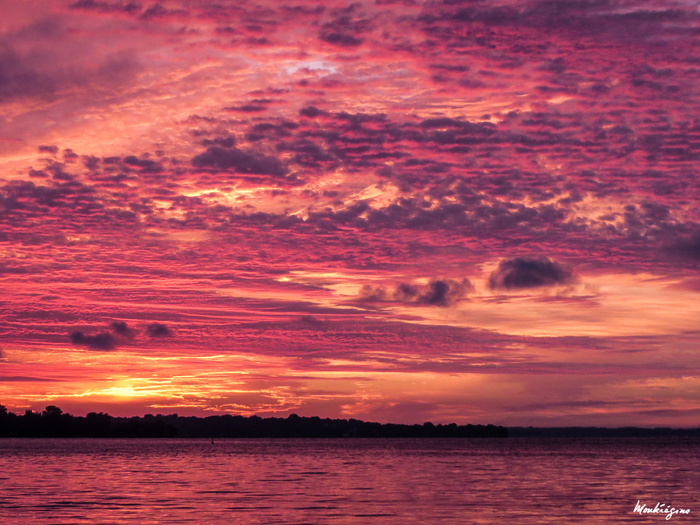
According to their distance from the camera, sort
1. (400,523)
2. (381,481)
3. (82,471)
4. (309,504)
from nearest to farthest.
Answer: (400,523)
(309,504)
(381,481)
(82,471)

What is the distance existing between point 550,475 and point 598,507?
39312mm

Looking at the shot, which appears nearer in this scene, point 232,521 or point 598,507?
point 232,521

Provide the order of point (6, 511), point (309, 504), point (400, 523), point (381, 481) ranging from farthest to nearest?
point (381, 481) → point (309, 504) → point (6, 511) → point (400, 523)

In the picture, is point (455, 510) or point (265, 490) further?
point (265, 490)

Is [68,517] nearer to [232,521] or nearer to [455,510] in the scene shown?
[232,521]

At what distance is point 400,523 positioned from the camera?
4834 cm

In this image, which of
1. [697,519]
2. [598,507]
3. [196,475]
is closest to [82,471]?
[196,475]

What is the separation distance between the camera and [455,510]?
55.0 m

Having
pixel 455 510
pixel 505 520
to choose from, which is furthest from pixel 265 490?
pixel 505 520

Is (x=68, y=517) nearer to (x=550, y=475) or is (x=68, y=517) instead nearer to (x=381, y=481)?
(x=381, y=481)

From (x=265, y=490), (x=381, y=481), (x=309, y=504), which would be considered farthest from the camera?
(x=381, y=481)

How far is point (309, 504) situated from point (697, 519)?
25440 mm

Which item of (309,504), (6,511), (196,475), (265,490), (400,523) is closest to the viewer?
(400,523)

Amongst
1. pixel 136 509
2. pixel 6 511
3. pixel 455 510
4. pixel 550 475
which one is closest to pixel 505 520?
A: pixel 455 510
